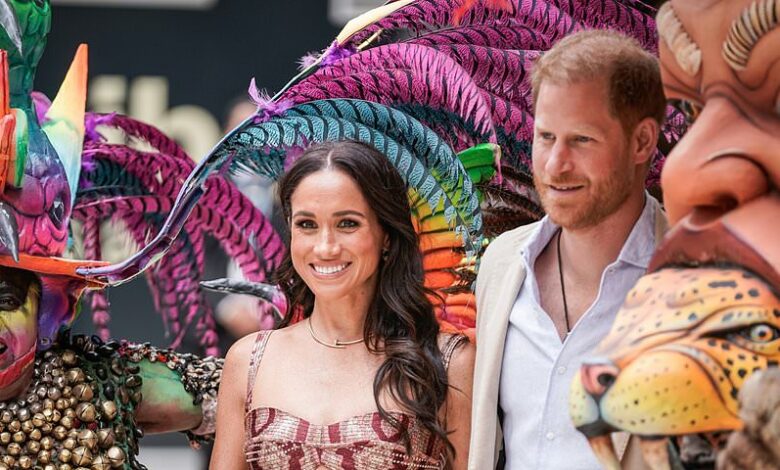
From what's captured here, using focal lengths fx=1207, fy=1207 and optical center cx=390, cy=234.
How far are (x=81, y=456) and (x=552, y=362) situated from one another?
3.26 feet

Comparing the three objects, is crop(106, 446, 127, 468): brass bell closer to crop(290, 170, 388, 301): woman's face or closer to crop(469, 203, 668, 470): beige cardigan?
crop(290, 170, 388, 301): woman's face

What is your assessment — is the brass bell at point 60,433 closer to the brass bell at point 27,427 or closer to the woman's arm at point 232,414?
the brass bell at point 27,427

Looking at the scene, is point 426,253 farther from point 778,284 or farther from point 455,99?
point 778,284

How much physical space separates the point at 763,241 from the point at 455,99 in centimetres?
119

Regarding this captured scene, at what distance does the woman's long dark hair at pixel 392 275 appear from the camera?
6.92ft

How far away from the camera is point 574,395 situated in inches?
51.9

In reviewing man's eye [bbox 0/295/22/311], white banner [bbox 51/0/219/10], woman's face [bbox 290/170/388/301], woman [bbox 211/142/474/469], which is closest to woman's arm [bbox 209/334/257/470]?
woman [bbox 211/142/474/469]

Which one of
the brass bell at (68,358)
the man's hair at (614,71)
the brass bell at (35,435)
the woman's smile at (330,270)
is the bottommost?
the brass bell at (35,435)

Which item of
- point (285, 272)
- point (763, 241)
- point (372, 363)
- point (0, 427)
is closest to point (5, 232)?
point (0, 427)

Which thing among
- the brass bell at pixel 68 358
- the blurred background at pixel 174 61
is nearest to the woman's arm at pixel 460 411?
the brass bell at pixel 68 358

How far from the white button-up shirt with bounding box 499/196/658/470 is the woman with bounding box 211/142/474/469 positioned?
0.22 meters

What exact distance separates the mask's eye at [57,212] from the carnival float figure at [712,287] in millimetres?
1445

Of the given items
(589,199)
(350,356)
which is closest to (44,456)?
(350,356)

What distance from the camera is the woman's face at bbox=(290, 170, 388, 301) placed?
2088mm
